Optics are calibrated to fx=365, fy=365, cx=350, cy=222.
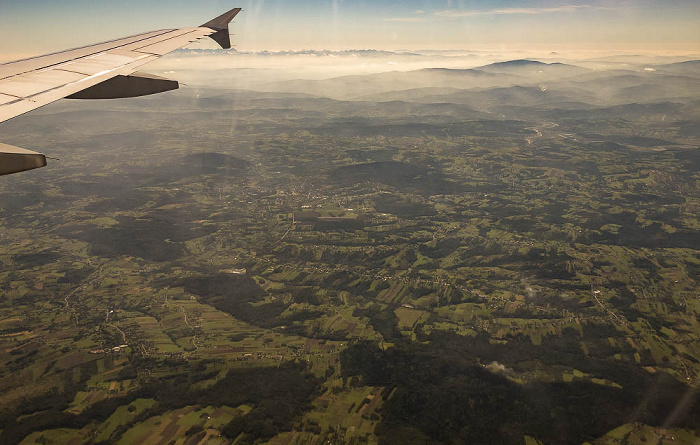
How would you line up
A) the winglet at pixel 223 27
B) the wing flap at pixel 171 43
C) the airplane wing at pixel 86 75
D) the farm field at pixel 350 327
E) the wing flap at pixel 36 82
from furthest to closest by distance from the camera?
the farm field at pixel 350 327, the winglet at pixel 223 27, the wing flap at pixel 171 43, the wing flap at pixel 36 82, the airplane wing at pixel 86 75

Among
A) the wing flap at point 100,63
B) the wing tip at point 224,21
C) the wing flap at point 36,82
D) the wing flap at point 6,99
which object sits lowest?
the wing flap at point 6,99

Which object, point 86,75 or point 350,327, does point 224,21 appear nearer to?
point 86,75

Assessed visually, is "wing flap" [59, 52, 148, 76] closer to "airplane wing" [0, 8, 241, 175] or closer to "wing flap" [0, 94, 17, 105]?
"airplane wing" [0, 8, 241, 175]

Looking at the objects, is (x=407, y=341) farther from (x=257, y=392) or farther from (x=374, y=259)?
(x=374, y=259)

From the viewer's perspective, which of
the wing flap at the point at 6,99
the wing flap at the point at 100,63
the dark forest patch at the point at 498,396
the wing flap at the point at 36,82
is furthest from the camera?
the dark forest patch at the point at 498,396

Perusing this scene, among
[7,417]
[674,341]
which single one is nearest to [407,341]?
[674,341]

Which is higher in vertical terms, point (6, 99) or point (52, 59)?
point (52, 59)

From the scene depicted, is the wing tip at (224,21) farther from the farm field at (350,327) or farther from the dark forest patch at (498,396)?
the dark forest patch at (498,396)

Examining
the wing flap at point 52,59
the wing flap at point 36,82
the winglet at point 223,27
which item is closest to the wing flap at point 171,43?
the winglet at point 223,27

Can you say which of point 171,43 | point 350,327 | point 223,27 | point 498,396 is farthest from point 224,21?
point 350,327
